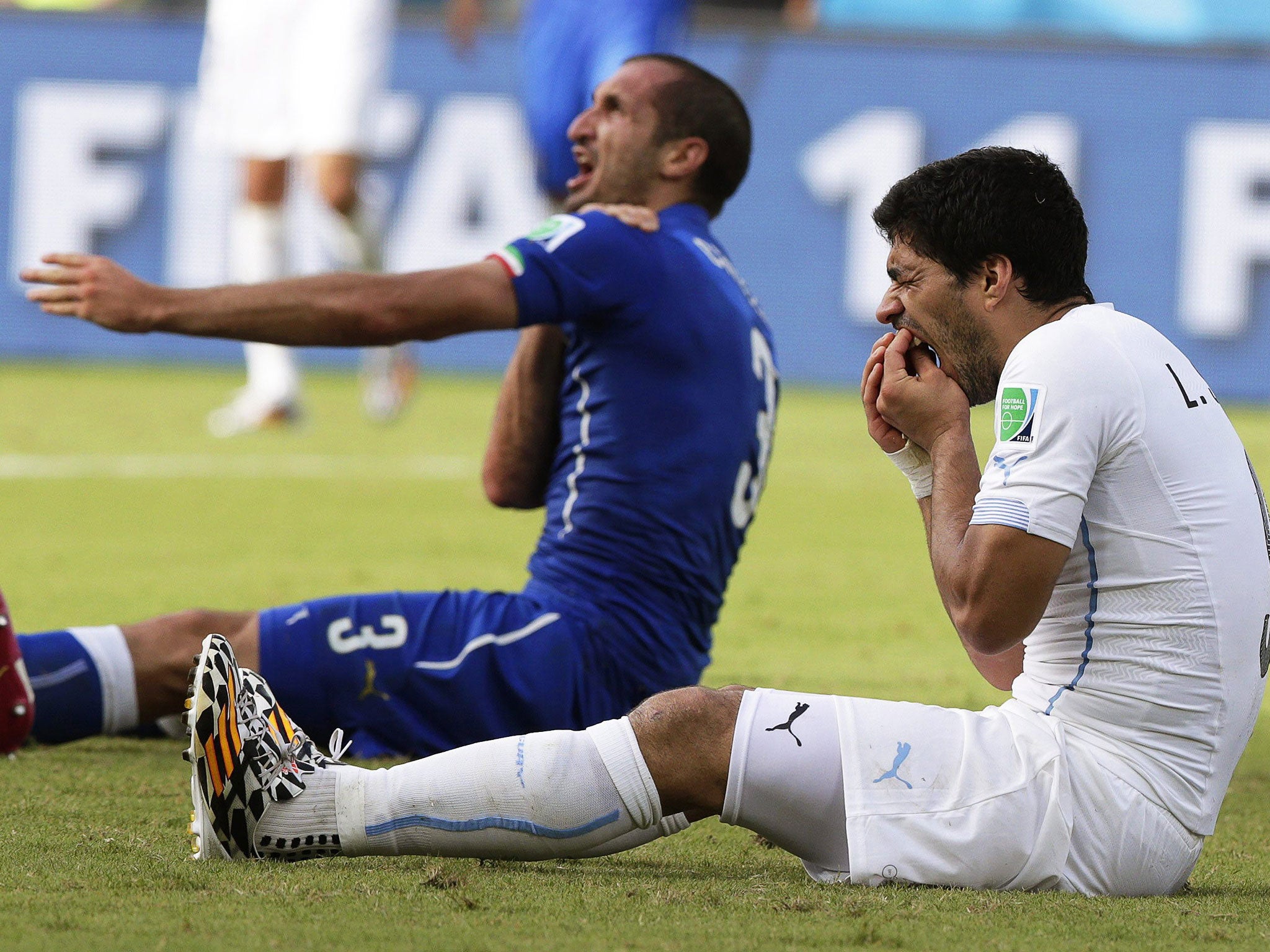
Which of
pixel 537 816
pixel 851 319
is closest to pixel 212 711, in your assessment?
pixel 537 816

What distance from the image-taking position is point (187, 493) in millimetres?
6695

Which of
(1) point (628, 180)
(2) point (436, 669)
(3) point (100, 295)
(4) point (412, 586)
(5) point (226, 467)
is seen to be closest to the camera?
(3) point (100, 295)

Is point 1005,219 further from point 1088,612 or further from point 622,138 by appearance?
point 622,138

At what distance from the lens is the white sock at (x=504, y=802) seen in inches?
91.4

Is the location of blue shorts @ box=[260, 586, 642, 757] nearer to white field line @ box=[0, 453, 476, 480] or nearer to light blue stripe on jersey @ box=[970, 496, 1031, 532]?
light blue stripe on jersey @ box=[970, 496, 1031, 532]

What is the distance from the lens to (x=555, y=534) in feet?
10.5

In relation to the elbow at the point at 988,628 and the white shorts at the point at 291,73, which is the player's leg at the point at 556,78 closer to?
the white shorts at the point at 291,73

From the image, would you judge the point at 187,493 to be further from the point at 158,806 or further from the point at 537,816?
the point at 537,816

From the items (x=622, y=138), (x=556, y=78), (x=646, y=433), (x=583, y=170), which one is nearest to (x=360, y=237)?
(x=556, y=78)

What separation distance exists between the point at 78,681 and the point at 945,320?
159cm

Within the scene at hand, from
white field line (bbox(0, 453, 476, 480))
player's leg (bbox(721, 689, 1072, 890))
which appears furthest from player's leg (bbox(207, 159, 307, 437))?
player's leg (bbox(721, 689, 1072, 890))

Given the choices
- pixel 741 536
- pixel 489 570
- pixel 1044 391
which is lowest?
pixel 489 570

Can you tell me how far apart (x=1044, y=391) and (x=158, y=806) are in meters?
1.47

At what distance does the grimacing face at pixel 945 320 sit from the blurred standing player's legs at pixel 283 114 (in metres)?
5.87
